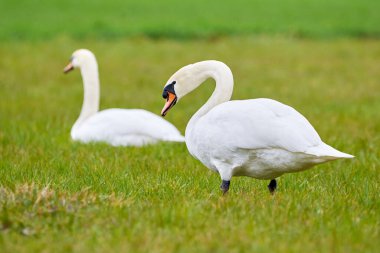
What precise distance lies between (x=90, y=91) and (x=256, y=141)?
5.54 m

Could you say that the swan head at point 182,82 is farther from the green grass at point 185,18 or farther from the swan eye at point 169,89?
the green grass at point 185,18

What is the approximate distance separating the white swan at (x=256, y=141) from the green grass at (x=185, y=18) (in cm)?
1865

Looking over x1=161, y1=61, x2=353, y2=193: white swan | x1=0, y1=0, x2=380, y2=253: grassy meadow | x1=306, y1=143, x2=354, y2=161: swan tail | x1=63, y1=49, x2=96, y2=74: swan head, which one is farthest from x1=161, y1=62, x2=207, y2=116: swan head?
x1=63, y1=49, x2=96, y2=74: swan head

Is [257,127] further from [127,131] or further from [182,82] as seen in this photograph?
[127,131]

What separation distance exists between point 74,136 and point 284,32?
702 inches

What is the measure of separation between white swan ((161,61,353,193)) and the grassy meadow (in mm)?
220

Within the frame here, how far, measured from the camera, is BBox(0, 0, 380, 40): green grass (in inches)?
987

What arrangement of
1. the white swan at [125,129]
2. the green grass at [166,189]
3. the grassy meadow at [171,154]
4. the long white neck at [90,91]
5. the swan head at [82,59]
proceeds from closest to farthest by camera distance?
1. the green grass at [166,189]
2. the grassy meadow at [171,154]
3. the white swan at [125,129]
4. the long white neck at [90,91]
5. the swan head at [82,59]

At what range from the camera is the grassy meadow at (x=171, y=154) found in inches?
167

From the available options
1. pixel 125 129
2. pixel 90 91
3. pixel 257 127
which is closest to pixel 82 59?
pixel 90 91

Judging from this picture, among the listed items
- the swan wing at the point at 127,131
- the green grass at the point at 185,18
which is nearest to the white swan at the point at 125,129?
the swan wing at the point at 127,131

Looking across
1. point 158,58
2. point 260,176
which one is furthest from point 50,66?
point 260,176

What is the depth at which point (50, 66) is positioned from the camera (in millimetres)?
17688

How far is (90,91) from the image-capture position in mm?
10359
